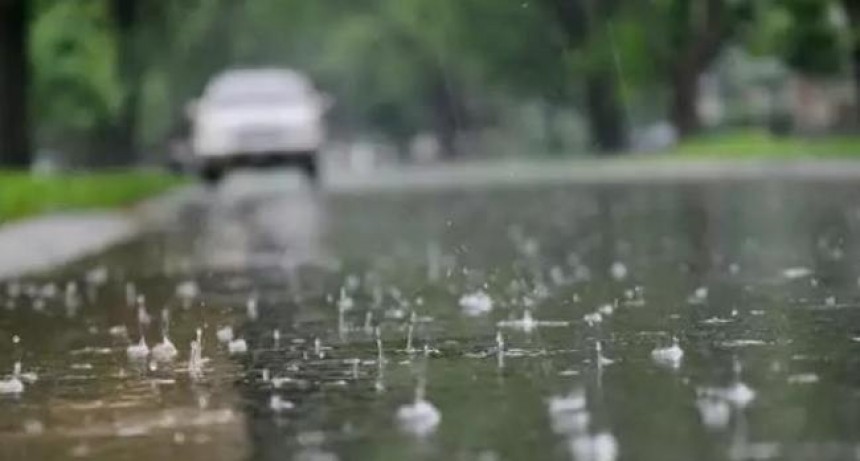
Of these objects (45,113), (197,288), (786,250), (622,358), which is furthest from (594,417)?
(45,113)

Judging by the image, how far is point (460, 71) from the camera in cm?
7906

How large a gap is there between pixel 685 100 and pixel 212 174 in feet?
79.6

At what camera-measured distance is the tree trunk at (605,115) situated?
67.8m

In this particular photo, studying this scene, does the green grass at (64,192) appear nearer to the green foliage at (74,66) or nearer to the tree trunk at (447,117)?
the green foliage at (74,66)

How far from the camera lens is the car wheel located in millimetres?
39322

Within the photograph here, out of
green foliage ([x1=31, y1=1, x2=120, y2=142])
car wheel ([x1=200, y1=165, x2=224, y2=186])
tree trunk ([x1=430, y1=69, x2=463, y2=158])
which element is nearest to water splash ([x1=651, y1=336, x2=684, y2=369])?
green foliage ([x1=31, y1=1, x2=120, y2=142])

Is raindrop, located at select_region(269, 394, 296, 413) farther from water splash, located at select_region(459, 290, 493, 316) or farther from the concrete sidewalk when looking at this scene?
the concrete sidewalk

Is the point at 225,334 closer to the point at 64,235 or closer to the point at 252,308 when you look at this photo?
the point at 252,308

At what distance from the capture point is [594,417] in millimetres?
7355

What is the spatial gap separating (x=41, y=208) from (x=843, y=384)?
18.8 m

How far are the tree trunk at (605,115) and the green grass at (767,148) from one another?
12505 mm

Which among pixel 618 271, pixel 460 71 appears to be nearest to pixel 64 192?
pixel 618 271

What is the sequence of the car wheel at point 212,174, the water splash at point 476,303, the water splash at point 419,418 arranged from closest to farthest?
the water splash at point 419,418 < the water splash at point 476,303 < the car wheel at point 212,174

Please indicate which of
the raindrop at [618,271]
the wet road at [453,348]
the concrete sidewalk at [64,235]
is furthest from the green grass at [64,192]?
the raindrop at [618,271]
